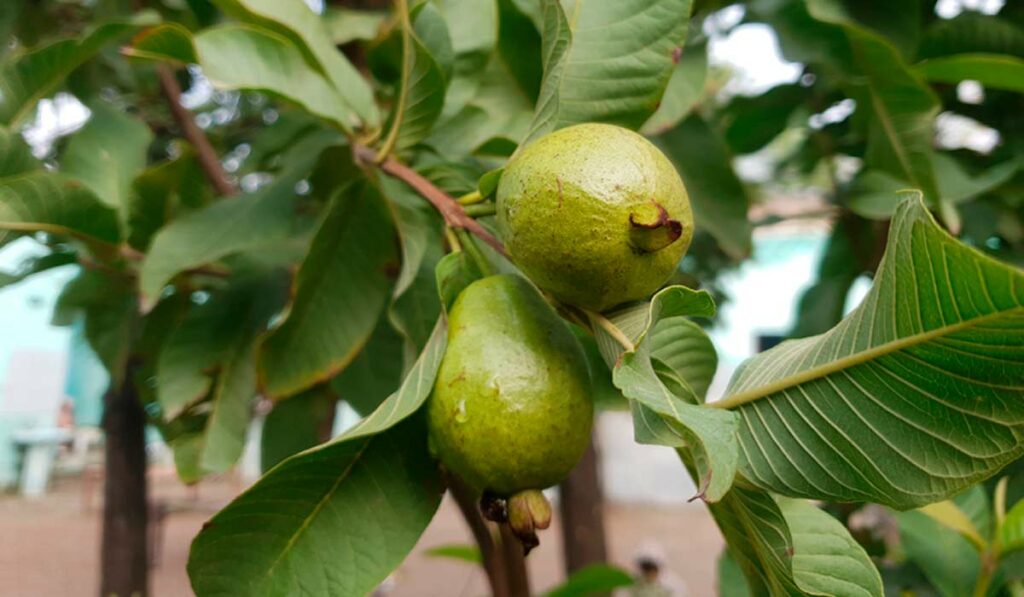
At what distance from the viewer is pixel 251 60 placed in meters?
0.69

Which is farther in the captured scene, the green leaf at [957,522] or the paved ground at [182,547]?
the paved ground at [182,547]

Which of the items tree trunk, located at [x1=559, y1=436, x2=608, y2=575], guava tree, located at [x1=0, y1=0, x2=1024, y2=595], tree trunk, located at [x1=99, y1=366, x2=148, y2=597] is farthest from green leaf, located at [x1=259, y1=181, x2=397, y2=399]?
tree trunk, located at [x1=99, y1=366, x2=148, y2=597]

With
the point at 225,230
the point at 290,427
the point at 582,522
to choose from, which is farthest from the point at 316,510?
the point at 582,522

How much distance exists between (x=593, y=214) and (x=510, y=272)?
0.57 feet

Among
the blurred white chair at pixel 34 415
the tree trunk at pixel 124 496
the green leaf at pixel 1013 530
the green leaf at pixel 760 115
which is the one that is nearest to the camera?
the green leaf at pixel 1013 530

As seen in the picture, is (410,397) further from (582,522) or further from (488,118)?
(582,522)

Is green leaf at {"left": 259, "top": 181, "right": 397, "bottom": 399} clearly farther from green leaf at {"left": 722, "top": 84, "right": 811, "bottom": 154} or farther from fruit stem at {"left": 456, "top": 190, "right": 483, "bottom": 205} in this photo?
green leaf at {"left": 722, "top": 84, "right": 811, "bottom": 154}

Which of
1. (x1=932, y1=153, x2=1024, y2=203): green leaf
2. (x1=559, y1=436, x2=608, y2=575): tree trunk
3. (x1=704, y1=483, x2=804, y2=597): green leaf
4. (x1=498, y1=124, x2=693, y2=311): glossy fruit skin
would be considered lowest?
(x1=559, y1=436, x2=608, y2=575): tree trunk

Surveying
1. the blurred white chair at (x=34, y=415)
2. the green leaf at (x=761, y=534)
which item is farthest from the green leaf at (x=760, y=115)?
the blurred white chair at (x=34, y=415)

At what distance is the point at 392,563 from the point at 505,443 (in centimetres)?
11

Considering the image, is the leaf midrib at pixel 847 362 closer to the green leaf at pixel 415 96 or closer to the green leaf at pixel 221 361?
the green leaf at pixel 415 96

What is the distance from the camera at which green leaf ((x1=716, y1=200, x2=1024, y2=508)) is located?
37 cm

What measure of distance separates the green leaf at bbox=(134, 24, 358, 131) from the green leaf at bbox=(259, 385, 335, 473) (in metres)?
0.45

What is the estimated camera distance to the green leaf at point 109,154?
94cm
